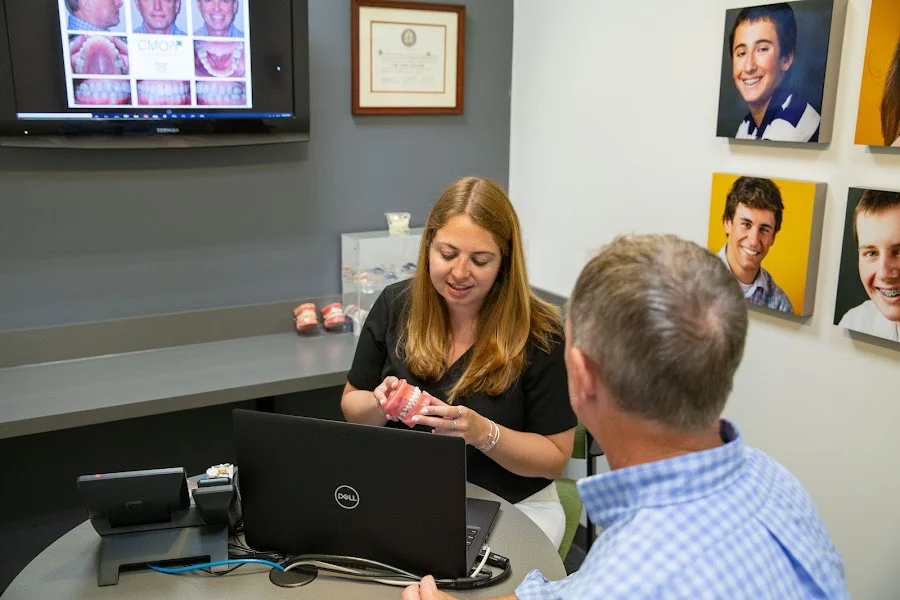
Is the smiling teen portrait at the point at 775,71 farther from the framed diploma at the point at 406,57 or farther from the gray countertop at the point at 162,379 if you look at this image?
the gray countertop at the point at 162,379

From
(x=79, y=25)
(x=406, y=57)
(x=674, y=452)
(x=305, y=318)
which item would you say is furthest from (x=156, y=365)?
(x=674, y=452)

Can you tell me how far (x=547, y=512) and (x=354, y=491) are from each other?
69 cm

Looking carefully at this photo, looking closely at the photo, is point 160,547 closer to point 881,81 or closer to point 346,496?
point 346,496

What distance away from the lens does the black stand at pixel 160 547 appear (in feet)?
4.89

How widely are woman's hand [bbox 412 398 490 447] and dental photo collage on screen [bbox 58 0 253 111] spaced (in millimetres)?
1522

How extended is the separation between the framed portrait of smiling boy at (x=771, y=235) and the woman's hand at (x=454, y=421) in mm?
833

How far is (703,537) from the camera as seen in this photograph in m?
0.93

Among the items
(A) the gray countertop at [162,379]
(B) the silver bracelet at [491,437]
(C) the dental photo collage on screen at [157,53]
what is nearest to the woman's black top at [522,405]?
(B) the silver bracelet at [491,437]

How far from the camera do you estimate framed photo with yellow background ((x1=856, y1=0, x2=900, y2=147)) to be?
1.93 metres

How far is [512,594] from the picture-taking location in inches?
54.4

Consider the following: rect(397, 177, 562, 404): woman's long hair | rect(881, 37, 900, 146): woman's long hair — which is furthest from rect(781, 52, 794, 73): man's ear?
rect(397, 177, 562, 404): woman's long hair

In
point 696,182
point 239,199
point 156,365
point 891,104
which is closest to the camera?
point 891,104

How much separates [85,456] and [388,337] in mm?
1317

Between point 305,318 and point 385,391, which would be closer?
point 385,391
